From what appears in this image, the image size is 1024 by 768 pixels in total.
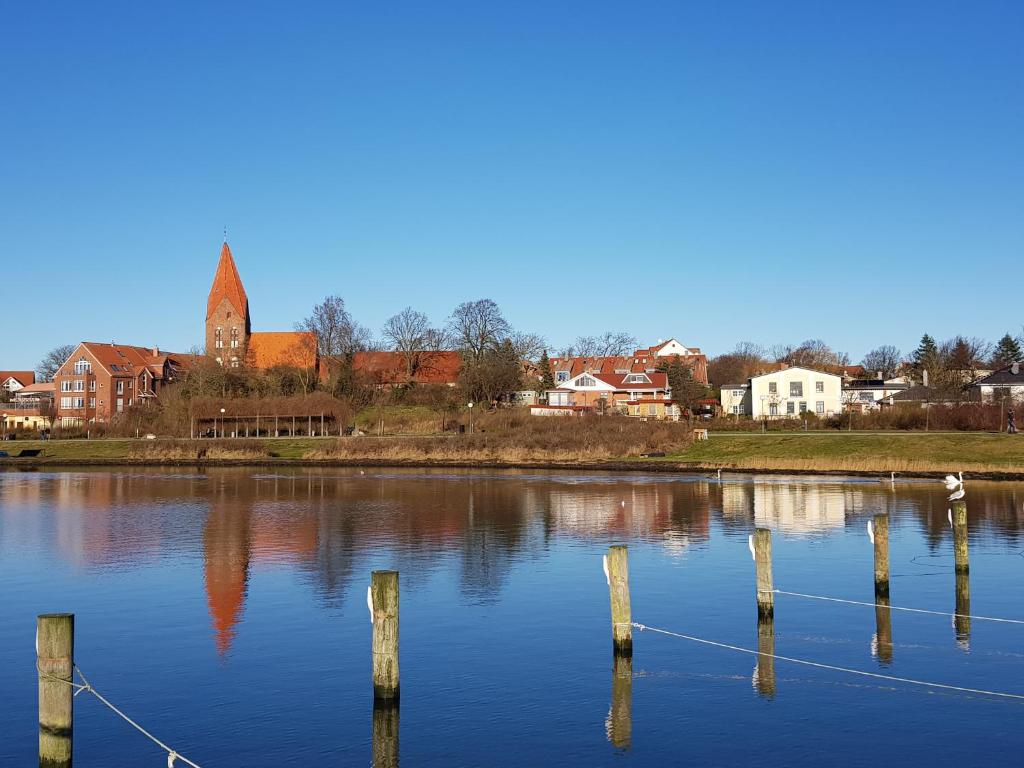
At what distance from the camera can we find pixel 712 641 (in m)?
19.8

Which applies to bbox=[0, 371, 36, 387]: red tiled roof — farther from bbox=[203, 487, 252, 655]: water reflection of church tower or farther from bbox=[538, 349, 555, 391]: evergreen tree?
bbox=[203, 487, 252, 655]: water reflection of church tower

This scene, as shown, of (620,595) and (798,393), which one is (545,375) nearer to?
(798,393)

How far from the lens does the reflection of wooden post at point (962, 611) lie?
65.9 feet

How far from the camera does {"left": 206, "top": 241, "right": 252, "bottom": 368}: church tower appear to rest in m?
145

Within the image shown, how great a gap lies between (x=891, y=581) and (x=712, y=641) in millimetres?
8329

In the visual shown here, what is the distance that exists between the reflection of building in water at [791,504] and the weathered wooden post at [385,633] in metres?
23.6

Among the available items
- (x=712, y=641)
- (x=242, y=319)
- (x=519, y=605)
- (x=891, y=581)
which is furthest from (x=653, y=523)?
(x=242, y=319)

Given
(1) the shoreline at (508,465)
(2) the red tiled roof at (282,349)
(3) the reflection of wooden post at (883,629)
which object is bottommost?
(3) the reflection of wooden post at (883,629)

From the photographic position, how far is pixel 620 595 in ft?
57.3

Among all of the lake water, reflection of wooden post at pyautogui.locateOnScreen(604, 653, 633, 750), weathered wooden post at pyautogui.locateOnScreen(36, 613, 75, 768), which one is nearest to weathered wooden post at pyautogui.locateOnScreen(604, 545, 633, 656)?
reflection of wooden post at pyautogui.locateOnScreen(604, 653, 633, 750)

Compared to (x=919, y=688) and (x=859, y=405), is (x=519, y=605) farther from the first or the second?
(x=859, y=405)

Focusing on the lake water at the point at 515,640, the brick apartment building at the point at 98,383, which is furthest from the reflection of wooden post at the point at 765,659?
the brick apartment building at the point at 98,383

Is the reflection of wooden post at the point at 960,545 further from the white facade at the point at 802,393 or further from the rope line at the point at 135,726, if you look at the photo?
the white facade at the point at 802,393

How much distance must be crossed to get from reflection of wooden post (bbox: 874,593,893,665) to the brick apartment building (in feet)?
387
